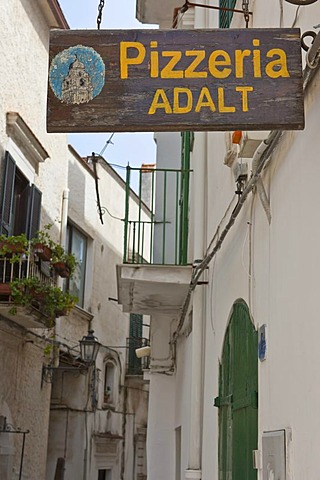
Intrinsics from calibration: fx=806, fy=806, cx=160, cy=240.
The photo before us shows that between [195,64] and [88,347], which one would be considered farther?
[88,347]

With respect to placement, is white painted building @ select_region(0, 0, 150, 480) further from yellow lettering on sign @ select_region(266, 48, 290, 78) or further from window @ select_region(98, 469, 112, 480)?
yellow lettering on sign @ select_region(266, 48, 290, 78)

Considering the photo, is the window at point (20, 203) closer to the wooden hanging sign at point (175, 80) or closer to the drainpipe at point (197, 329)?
the drainpipe at point (197, 329)

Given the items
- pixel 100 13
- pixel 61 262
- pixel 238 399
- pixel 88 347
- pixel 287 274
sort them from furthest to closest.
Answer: pixel 88 347 < pixel 61 262 < pixel 238 399 < pixel 287 274 < pixel 100 13

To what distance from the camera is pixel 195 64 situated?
11.6 feet

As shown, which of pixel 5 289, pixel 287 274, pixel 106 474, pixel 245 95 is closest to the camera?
pixel 245 95

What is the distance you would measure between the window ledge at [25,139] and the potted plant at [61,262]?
1.82 metres

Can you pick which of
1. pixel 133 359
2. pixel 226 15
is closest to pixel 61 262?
pixel 226 15

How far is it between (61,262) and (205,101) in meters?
9.29

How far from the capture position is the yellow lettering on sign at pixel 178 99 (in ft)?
11.4

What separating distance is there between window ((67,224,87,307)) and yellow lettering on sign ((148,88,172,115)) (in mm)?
14467

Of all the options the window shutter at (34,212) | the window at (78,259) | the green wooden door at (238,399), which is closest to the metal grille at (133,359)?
the window at (78,259)

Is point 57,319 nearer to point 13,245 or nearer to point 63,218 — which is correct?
point 63,218

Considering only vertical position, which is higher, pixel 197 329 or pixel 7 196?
pixel 7 196

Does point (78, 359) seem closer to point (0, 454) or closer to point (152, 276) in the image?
point (0, 454)
